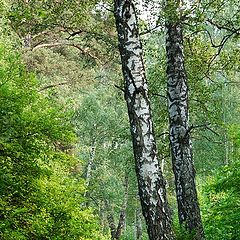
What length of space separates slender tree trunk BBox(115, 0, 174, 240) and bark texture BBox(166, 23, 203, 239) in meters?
1.47

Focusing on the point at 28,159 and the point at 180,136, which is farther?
the point at 180,136

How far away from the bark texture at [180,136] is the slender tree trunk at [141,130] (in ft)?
4.83

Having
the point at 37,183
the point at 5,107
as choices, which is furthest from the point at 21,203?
the point at 5,107

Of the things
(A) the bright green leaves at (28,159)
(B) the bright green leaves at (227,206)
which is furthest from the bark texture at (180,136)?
(A) the bright green leaves at (28,159)

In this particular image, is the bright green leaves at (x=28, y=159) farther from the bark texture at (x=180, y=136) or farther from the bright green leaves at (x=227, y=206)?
the bright green leaves at (x=227, y=206)

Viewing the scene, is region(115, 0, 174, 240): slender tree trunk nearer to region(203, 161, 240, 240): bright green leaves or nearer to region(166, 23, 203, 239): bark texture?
region(166, 23, 203, 239): bark texture

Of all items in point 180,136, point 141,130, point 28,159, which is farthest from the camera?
point 180,136

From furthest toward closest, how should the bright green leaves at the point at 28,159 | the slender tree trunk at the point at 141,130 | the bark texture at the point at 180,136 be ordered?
the bark texture at the point at 180,136 < the bright green leaves at the point at 28,159 < the slender tree trunk at the point at 141,130

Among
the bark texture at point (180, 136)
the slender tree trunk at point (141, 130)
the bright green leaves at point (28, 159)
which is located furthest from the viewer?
the bark texture at point (180, 136)

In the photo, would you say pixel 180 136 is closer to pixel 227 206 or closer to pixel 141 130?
pixel 227 206

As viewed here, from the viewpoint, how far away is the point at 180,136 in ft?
20.8

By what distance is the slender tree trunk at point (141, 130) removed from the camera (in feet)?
14.6

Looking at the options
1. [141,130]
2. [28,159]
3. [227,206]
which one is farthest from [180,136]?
[28,159]

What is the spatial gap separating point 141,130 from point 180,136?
1.76 metres
